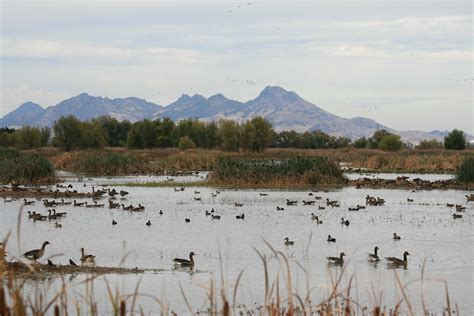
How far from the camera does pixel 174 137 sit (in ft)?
356

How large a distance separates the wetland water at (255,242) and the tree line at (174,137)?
52.9m

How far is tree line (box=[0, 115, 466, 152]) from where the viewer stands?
301 feet

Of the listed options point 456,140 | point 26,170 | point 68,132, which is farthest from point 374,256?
point 68,132

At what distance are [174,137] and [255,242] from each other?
86219mm

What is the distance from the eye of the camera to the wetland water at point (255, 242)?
15.3 meters

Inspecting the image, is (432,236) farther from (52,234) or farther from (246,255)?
(52,234)

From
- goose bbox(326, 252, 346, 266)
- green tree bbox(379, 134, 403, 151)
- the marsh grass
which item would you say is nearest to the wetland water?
goose bbox(326, 252, 346, 266)

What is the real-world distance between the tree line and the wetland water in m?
52.9

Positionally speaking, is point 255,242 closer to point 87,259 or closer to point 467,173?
point 87,259

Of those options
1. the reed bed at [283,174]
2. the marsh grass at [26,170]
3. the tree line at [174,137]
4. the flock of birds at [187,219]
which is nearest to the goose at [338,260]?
the flock of birds at [187,219]

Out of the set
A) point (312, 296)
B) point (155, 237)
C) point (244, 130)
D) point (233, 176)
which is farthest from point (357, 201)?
point (244, 130)

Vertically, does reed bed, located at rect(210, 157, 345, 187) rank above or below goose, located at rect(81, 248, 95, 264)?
above

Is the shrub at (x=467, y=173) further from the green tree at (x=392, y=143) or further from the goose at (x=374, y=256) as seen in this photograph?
the green tree at (x=392, y=143)

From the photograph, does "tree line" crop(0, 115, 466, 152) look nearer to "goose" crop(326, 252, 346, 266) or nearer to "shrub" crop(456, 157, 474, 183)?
"shrub" crop(456, 157, 474, 183)
